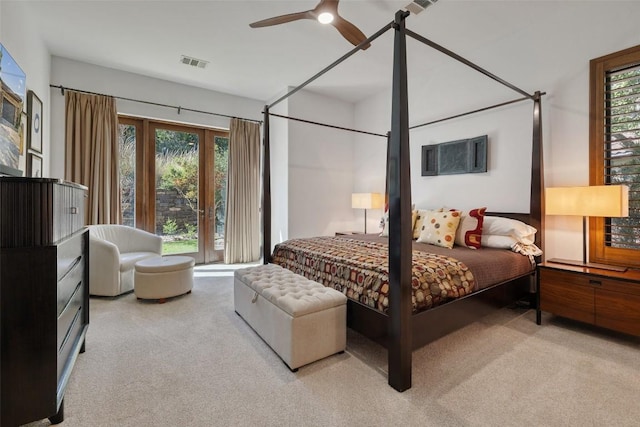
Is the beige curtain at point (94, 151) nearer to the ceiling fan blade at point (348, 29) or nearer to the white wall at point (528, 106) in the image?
the ceiling fan blade at point (348, 29)

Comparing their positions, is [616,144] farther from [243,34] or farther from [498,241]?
[243,34]

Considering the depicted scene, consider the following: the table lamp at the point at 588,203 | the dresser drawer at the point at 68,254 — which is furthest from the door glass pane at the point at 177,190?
the table lamp at the point at 588,203

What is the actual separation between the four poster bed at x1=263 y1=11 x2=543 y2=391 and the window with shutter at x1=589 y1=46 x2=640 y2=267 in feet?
1.41

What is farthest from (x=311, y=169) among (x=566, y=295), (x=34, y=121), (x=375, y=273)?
(x=566, y=295)

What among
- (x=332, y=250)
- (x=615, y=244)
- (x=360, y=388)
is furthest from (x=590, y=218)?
(x=360, y=388)

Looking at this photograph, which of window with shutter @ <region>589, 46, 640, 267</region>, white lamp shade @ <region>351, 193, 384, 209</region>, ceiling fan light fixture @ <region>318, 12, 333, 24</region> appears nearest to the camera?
ceiling fan light fixture @ <region>318, 12, 333, 24</region>

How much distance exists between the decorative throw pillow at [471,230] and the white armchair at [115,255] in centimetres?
369

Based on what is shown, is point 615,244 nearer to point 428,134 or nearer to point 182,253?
point 428,134

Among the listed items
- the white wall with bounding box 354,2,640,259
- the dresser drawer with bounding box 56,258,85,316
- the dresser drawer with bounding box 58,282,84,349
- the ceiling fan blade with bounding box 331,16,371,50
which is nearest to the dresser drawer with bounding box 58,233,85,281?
the dresser drawer with bounding box 56,258,85,316

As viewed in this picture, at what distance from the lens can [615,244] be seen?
271 cm

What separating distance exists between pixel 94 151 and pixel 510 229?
5.11 m

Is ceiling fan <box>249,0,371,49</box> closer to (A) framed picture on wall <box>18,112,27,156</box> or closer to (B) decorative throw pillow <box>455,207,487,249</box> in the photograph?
(B) decorative throw pillow <box>455,207,487,249</box>

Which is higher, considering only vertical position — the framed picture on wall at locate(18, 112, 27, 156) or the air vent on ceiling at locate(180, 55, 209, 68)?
the air vent on ceiling at locate(180, 55, 209, 68)

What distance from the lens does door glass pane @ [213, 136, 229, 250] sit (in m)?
5.21
